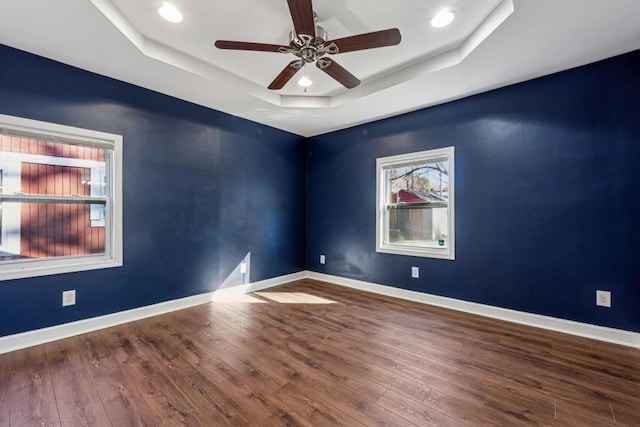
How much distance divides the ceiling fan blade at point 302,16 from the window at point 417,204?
7.80 feet

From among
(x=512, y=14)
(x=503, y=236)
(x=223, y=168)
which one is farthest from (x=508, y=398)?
(x=223, y=168)

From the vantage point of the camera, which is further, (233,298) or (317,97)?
(233,298)

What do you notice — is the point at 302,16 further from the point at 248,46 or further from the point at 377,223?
the point at 377,223

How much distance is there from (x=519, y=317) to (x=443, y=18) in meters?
2.98

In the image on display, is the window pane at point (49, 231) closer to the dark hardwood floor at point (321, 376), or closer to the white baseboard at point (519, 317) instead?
the dark hardwood floor at point (321, 376)

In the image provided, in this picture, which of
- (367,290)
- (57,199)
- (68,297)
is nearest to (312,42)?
(57,199)

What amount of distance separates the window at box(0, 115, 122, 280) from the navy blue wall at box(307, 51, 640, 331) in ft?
A: 11.6

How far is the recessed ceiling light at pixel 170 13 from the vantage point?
2.08 metres

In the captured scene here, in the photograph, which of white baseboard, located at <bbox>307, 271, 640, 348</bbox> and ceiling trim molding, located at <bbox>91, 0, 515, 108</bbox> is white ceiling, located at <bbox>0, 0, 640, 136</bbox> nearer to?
ceiling trim molding, located at <bbox>91, 0, 515, 108</bbox>

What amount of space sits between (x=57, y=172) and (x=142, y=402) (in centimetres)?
239

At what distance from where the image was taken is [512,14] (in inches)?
76.1

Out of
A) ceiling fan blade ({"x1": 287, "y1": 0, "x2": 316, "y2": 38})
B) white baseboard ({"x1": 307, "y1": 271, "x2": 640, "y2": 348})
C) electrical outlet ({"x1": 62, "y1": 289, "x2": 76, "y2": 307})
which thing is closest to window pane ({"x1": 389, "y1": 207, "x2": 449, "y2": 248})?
white baseboard ({"x1": 307, "y1": 271, "x2": 640, "y2": 348})

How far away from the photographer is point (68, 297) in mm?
2602

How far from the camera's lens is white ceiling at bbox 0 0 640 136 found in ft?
6.61
